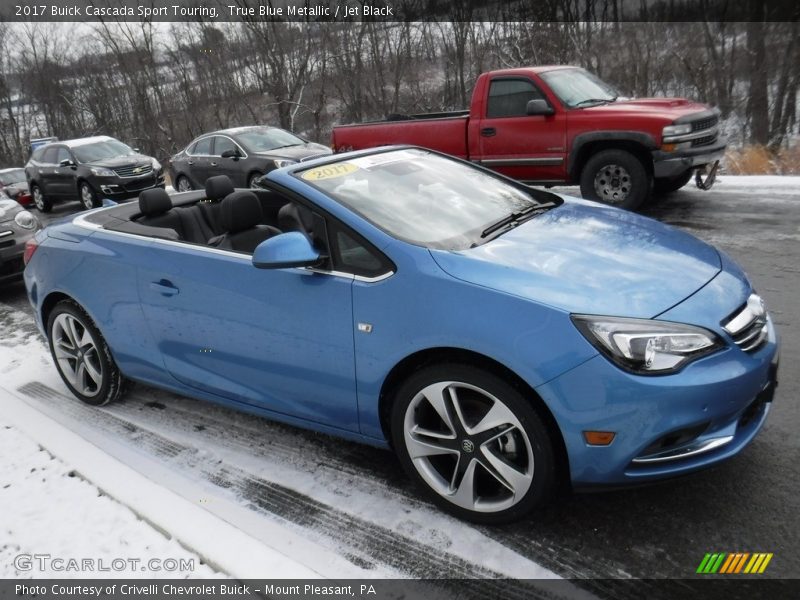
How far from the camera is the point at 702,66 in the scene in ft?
74.8

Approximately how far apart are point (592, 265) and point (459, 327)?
→ 26.6 inches

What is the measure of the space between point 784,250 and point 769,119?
19.1m

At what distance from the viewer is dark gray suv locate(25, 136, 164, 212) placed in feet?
48.2

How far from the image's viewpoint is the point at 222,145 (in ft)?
43.0

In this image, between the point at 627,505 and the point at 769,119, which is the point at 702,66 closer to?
the point at 769,119

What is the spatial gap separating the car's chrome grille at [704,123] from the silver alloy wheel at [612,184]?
927 millimetres

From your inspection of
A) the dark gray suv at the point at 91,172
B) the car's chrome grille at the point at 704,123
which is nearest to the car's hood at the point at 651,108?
the car's chrome grille at the point at 704,123

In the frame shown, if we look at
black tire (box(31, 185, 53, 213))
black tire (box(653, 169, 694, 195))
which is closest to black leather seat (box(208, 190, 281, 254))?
black tire (box(653, 169, 694, 195))

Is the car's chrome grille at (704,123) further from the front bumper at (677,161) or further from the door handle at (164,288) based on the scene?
the door handle at (164,288)

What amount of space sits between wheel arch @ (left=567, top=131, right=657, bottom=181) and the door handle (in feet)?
19.9

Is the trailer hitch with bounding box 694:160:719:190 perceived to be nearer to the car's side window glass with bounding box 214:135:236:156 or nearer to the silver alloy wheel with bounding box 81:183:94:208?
the car's side window glass with bounding box 214:135:236:156

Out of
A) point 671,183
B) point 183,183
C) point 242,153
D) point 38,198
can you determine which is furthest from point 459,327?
point 38,198

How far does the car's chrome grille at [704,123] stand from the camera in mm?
7482

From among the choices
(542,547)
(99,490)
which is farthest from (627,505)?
(99,490)
